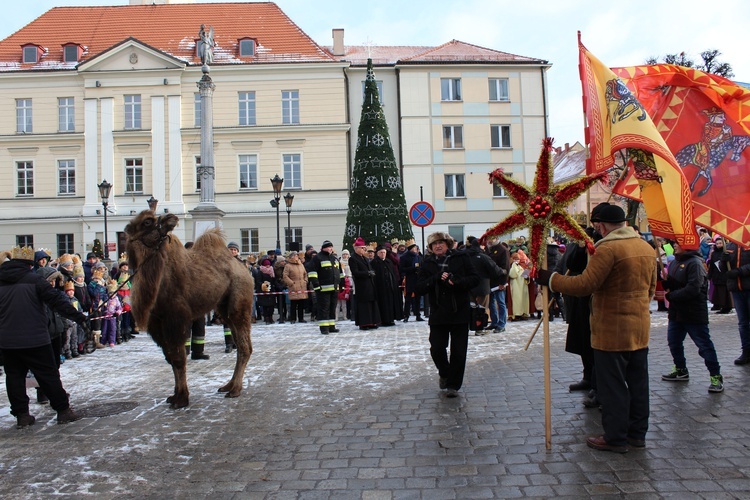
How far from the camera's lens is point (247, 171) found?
38.1m

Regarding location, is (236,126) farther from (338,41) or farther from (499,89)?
(499,89)

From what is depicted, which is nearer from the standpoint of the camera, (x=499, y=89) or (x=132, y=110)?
(x=132, y=110)

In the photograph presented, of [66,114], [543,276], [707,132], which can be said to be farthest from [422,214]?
[66,114]

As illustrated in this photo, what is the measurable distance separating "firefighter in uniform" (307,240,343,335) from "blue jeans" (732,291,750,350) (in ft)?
26.3

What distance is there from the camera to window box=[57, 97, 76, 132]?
37.6 meters

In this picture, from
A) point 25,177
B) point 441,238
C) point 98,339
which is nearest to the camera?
point 441,238

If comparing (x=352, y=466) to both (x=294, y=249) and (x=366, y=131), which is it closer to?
(x=294, y=249)

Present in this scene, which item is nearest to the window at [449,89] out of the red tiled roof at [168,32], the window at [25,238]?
the red tiled roof at [168,32]

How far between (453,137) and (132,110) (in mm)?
19672

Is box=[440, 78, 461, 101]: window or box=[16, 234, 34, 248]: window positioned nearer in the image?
box=[16, 234, 34, 248]: window

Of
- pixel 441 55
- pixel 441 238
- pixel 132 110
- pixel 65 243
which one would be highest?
pixel 441 55

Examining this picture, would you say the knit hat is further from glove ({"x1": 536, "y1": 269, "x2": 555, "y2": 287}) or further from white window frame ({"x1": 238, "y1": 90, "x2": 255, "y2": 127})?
white window frame ({"x1": 238, "y1": 90, "x2": 255, "y2": 127})

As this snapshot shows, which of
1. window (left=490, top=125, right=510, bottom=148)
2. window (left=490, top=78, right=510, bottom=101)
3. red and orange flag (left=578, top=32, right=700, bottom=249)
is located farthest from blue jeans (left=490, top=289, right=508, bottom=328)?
window (left=490, top=78, right=510, bottom=101)

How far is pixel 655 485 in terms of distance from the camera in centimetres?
427
